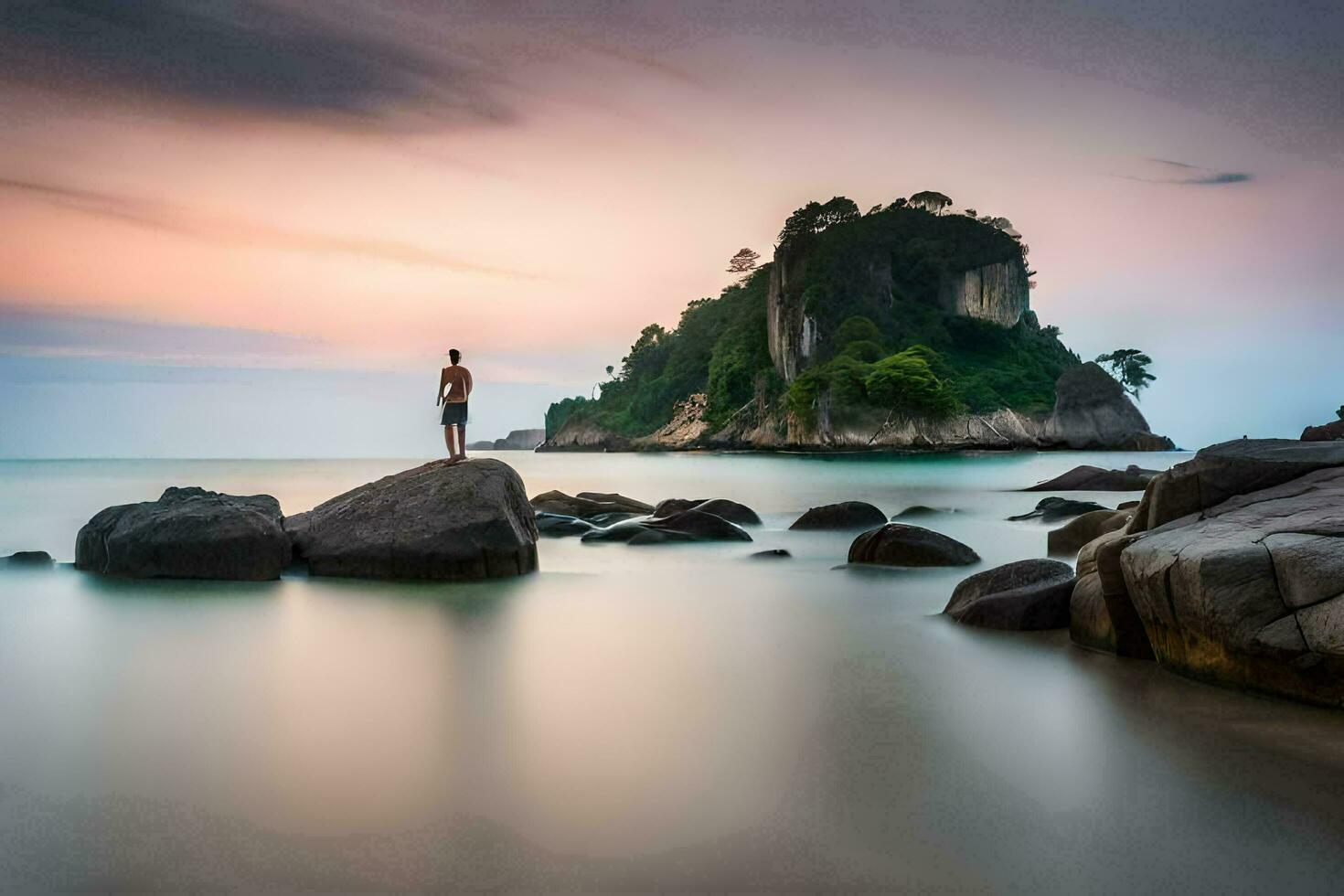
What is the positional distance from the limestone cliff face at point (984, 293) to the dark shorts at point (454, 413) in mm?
117502

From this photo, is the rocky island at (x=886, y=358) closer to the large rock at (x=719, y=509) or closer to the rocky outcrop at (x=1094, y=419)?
the rocky outcrop at (x=1094, y=419)

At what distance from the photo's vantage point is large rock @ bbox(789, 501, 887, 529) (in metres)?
17.4

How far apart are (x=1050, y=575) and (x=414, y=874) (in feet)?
21.6

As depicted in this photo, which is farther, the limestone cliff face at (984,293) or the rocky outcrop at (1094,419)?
the limestone cliff face at (984,293)

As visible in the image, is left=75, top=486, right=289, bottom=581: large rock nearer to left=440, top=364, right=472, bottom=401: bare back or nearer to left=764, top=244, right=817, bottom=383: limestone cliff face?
left=440, top=364, right=472, bottom=401: bare back

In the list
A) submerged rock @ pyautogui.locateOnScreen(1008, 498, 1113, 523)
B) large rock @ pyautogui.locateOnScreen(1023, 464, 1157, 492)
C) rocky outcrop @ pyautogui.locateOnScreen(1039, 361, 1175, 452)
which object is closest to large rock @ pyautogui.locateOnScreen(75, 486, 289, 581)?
submerged rock @ pyautogui.locateOnScreen(1008, 498, 1113, 523)

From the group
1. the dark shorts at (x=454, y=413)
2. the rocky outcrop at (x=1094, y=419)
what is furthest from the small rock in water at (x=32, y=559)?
the rocky outcrop at (x=1094, y=419)

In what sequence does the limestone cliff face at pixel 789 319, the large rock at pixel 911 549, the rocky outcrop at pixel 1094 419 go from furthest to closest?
1. the limestone cliff face at pixel 789 319
2. the rocky outcrop at pixel 1094 419
3. the large rock at pixel 911 549

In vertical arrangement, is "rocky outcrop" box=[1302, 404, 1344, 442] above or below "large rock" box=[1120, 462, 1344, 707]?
above

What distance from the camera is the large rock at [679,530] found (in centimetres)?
1566

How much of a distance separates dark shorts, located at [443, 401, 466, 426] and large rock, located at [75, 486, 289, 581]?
2.86 meters

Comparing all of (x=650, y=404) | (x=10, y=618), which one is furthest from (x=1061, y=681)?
(x=650, y=404)

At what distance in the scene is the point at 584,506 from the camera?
2039cm

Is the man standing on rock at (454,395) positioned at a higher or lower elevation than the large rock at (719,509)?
higher
